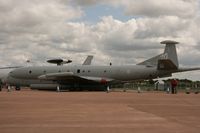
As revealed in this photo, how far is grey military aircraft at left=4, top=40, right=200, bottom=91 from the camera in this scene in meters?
45.8

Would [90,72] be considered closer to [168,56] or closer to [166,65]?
[168,56]

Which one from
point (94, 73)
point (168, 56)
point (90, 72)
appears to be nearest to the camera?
point (168, 56)

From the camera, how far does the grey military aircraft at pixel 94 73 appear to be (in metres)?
45.8

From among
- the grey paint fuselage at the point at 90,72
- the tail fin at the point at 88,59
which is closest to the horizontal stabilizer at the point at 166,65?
the grey paint fuselage at the point at 90,72

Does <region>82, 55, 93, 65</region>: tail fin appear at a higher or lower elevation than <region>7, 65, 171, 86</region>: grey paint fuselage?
higher

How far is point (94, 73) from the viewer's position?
4969cm

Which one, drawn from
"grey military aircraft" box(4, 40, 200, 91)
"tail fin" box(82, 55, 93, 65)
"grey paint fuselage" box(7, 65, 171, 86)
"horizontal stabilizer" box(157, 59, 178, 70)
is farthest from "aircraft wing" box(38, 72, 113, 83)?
"tail fin" box(82, 55, 93, 65)

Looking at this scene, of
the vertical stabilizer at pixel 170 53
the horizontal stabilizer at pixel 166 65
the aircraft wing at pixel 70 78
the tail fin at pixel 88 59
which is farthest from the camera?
the tail fin at pixel 88 59

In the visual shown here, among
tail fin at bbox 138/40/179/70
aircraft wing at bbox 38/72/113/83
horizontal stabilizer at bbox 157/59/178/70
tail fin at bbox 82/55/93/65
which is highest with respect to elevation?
tail fin at bbox 82/55/93/65

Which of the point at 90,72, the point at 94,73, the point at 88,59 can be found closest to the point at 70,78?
the point at 90,72

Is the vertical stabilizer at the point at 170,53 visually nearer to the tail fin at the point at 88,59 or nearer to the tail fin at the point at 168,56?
the tail fin at the point at 168,56

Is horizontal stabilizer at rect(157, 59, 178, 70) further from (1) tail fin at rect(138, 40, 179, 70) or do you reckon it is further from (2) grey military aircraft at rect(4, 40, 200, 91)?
(1) tail fin at rect(138, 40, 179, 70)

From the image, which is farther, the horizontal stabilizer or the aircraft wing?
the aircraft wing

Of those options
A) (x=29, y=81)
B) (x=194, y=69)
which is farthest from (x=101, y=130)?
(x=29, y=81)
